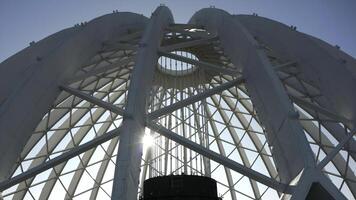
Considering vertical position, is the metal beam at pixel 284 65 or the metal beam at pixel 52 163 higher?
the metal beam at pixel 284 65

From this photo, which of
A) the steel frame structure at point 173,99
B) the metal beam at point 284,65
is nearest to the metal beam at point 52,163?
Answer: the steel frame structure at point 173,99

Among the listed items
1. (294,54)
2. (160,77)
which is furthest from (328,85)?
(160,77)

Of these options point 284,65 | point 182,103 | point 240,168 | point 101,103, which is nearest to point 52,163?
point 101,103

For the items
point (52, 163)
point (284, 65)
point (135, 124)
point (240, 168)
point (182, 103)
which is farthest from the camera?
point (284, 65)

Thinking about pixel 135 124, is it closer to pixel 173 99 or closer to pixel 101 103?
pixel 101 103

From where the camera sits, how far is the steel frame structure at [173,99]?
14.5m

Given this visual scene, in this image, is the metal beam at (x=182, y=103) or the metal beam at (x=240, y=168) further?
the metal beam at (x=182, y=103)

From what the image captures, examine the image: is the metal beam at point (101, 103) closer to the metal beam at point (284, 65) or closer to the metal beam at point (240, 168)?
Result: the metal beam at point (240, 168)

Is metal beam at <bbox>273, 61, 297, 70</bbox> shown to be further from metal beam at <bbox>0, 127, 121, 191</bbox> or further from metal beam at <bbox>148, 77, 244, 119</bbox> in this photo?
metal beam at <bbox>0, 127, 121, 191</bbox>

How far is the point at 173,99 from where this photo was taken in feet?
121

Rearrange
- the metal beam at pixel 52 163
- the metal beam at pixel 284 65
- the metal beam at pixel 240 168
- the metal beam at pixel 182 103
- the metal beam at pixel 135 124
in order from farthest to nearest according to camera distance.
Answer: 1. the metal beam at pixel 284 65
2. the metal beam at pixel 182 103
3. the metal beam at pixel 52 163
4. the metal beam at pixel 240 168
5. the metal beam at pixel 135 124

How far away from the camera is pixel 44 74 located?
58.7 ft

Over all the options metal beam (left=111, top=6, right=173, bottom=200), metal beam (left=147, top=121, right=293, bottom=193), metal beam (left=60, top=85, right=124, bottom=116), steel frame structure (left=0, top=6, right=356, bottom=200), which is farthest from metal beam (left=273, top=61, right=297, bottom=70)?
metal beam (left=60, top=85, right=124, bottom=116)

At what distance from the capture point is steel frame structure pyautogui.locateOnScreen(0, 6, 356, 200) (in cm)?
1454
